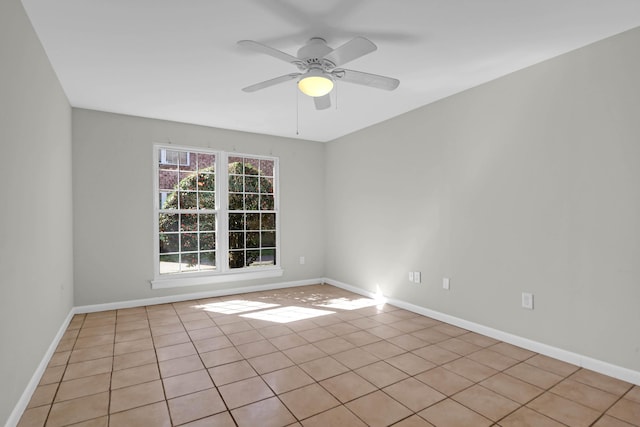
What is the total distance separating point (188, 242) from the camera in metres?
4.76

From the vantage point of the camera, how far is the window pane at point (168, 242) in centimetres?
460

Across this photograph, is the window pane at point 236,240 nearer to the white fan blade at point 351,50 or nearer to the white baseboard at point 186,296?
the white baseboard at point 186,296

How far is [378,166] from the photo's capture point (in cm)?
466

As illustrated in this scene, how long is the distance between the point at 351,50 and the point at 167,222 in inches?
140

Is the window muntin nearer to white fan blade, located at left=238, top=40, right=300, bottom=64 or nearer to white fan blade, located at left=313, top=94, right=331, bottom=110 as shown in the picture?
white fan blade, located at left=313, top=94, right=331, bottom=110

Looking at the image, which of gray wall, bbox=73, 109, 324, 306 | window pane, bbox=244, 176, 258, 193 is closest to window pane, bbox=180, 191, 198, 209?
gray wall, bbox=73, 109, 324, 306

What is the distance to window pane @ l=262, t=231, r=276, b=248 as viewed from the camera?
5.39 metres

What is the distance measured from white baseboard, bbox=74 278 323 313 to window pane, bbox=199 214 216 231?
2.96 ft

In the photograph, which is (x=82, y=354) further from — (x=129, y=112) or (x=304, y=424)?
(x=129, y=112)

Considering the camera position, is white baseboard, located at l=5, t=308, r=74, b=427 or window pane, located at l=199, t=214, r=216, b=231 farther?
window pane, located at l=199, t=214, r=216, b=231

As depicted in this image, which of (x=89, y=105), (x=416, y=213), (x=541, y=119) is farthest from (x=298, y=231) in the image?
(x=541, y=119)

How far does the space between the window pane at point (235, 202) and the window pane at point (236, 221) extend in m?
0.11

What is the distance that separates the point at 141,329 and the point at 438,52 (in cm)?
381

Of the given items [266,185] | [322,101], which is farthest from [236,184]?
[322,101]
